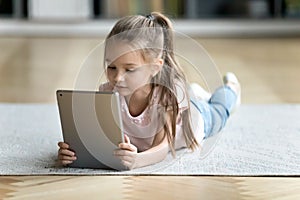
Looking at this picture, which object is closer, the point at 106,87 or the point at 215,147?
the point at 106,87

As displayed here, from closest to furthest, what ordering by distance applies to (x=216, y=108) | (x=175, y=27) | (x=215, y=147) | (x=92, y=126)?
(x=92, y=126), (x=215, y=147), (x=216, y=108), (x=175, y=27)

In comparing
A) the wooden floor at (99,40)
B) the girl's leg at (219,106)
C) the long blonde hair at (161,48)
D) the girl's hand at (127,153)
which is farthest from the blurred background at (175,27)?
the girl's hand at (127,153)

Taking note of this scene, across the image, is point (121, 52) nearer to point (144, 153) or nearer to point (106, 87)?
point (106, 87)

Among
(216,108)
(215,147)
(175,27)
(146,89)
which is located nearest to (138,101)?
(146,89)

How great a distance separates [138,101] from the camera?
1.67 metres

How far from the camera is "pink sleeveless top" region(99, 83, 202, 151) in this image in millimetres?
1650

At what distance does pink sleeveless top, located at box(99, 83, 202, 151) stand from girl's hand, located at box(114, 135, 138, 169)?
0.07 meters

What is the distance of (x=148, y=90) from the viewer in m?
1.66

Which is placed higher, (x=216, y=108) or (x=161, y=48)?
(x=161, y=48)

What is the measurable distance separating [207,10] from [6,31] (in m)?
1.21

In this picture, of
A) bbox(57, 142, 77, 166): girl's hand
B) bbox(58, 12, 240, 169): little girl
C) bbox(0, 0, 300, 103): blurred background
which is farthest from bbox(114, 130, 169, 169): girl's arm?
bbox(0, 0, 300, 103): blurred background

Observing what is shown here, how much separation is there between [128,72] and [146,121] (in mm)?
134

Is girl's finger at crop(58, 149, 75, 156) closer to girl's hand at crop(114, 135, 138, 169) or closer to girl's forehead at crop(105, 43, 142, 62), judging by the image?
girl's hand at crop(114, 135, 138, 169)

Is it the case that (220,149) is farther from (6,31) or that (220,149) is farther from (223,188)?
(6,31)
